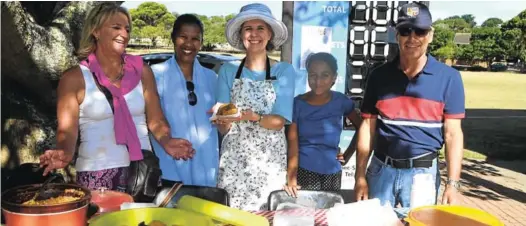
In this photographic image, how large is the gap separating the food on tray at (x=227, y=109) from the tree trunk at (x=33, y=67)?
209 cm

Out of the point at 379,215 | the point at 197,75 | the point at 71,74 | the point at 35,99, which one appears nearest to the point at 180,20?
the point at 197,75

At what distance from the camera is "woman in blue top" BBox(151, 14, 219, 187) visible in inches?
116

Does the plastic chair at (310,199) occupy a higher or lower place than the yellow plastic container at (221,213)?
lower

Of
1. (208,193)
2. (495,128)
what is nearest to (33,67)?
(208,193)

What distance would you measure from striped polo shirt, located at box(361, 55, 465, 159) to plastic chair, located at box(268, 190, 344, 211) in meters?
0.42

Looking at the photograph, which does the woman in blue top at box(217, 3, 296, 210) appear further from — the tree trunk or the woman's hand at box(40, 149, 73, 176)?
the tree trunk

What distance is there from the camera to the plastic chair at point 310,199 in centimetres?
278

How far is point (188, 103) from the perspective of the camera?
2.97 metres

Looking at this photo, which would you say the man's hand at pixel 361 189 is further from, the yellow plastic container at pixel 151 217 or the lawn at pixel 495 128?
the lawn at pixel 495 128

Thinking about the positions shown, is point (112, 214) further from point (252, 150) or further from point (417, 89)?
point (417, 89)

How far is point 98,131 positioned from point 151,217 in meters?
0.83

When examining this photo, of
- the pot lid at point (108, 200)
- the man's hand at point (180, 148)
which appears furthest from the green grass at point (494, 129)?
the pot lid at point (108, 200)

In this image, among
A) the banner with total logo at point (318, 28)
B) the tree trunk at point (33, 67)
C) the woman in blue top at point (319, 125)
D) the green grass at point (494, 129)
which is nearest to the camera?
the woman in blue top at point (319, 125)

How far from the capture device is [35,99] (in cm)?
454
